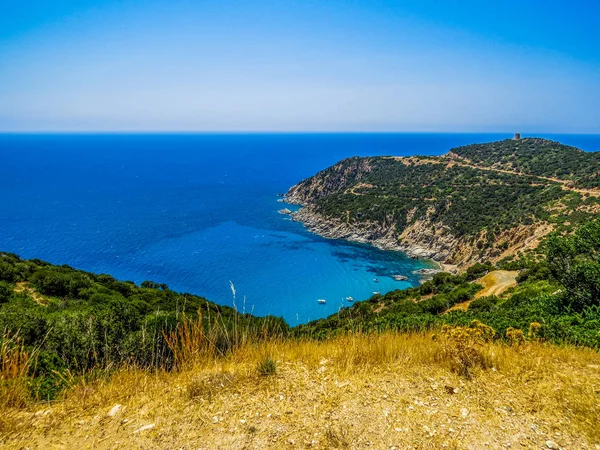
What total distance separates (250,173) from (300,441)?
6211 inches

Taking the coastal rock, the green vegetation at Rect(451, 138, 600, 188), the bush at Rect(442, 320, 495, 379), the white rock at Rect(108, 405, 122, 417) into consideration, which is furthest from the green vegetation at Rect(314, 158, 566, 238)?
the white rock at Rect(108, 405, 122, 417)

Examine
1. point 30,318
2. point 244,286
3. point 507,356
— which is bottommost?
point 244,286

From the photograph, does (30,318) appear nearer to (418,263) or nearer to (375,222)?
(418,263)

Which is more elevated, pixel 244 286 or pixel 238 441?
pixel 238 441

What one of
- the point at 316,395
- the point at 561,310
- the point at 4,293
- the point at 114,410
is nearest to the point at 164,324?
the point at 114,410

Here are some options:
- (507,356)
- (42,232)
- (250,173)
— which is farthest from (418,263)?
(250,173)

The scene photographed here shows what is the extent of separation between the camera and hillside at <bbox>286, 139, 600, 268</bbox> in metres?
47.3

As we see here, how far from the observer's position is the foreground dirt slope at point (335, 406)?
2.93 metres

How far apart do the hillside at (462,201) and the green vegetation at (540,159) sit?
0.70ft

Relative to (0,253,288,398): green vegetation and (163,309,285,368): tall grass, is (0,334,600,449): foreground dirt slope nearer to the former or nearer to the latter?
(163,309,285,368): tall grass

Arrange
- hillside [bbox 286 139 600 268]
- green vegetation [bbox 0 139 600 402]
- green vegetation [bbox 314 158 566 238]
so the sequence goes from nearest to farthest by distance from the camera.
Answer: green vegetation [bbox 0 139 600 402] < hillside [bbox 286 139 600 268] < green vegetation [bbox 314 158 566 238]

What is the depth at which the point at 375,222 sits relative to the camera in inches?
2670

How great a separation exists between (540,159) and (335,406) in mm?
89648

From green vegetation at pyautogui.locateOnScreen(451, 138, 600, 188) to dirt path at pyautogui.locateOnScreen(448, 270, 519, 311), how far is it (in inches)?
1298
